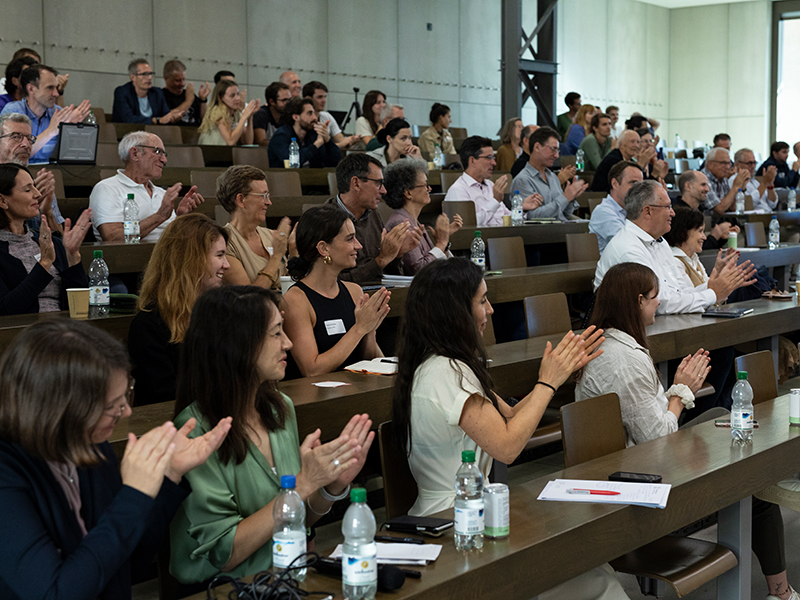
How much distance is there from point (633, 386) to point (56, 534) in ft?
6.18

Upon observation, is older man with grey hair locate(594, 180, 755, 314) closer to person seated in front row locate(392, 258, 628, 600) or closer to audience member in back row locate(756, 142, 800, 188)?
person seated in front row locate(392, 258, 628, 600)

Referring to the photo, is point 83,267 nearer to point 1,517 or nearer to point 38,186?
point 38,186

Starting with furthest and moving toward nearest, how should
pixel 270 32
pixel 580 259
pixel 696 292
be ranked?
pixel 270 32 < pixel 580 259 < pixel 696 292

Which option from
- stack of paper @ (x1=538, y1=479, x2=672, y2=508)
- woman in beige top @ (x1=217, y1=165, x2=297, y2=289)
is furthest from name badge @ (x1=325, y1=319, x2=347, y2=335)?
stack of paper @ (x1=538, y1=479, x2=672, y2=508)

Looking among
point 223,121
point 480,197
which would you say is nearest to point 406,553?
point 480,197

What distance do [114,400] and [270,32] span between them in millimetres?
9247

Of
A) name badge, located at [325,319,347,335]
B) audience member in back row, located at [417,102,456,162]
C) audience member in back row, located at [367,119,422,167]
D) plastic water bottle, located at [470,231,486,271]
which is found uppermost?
audience member in back row, located at [417,102,456,162]

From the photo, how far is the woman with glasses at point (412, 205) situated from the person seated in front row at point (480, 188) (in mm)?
1406

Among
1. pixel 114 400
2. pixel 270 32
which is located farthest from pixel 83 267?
pixel 270 32

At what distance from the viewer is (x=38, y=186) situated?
3.70 meters

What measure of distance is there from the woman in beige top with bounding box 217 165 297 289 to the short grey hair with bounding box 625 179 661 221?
5.95 feet

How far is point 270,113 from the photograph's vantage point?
7383mm

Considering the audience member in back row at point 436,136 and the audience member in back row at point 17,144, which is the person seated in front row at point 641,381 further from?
the audience member in back row at point 436,136

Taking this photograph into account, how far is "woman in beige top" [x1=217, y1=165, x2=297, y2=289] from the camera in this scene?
3.65 meters
